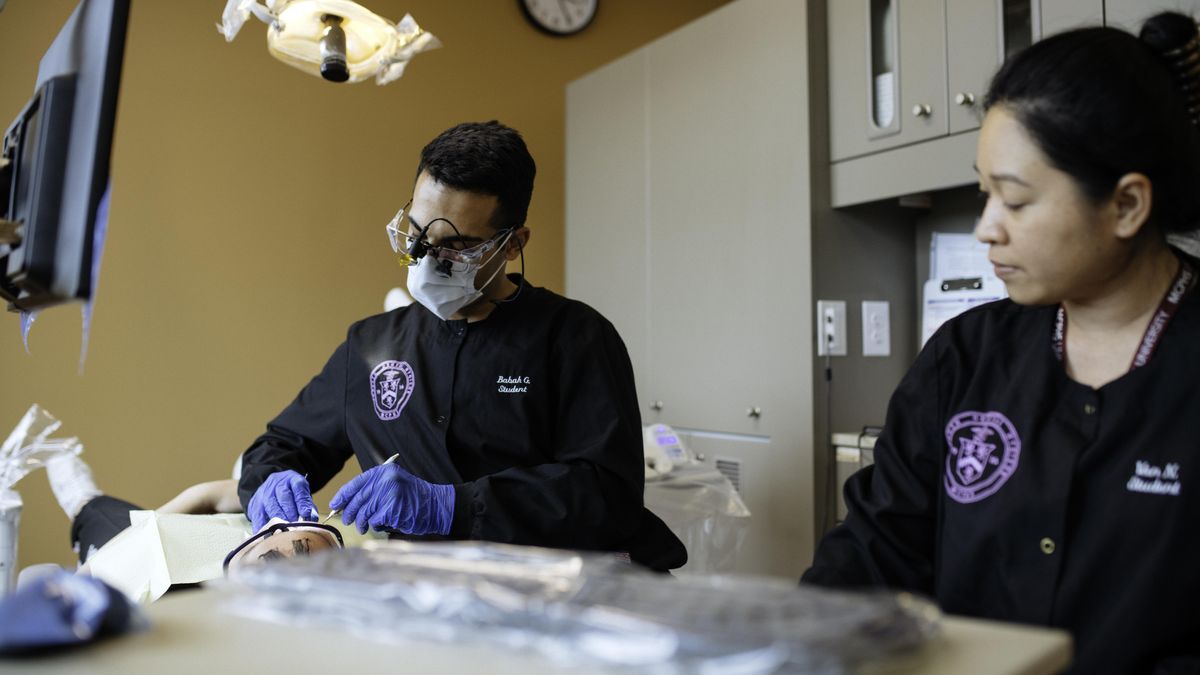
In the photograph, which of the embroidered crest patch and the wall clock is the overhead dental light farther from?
the wall clock

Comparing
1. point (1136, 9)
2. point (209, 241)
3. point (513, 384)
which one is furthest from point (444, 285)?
point (209, 241)

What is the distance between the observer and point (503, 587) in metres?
0.54

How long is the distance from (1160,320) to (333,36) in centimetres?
138

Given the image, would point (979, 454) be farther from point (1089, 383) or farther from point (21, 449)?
point (21, 449)

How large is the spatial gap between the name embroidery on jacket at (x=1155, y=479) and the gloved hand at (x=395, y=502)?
34.4 inches

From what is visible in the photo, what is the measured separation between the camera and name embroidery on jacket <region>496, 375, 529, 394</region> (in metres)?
1.53

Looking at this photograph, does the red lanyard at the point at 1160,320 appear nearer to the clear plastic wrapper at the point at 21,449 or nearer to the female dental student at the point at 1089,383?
the female dental student at the point at 1089,383

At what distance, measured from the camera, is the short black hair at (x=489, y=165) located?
1512 millimetres

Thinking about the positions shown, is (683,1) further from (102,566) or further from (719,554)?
(102,566)

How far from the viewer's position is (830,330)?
2553 millimetres

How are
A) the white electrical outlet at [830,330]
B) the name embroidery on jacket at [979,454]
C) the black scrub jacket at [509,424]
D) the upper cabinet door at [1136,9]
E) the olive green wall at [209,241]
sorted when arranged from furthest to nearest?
the olive green wall at [209,241]
the white electrical outlet at [830,330]
the upper cabinet door at [1136,9]
the black scrub jacket at [509,424]
the name embroidery on jacket at [979,454]

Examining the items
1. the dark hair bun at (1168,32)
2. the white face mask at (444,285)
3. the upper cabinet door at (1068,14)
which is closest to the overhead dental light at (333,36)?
the white face mask at (444,285)

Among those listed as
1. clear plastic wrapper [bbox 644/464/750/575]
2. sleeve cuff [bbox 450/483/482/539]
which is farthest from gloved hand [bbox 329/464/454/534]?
clear plastic wrapper [bbox 644/464/750/575]

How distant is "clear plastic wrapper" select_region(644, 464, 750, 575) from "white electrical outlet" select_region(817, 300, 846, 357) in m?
0.48
